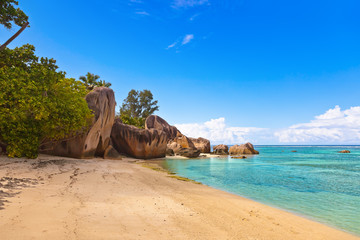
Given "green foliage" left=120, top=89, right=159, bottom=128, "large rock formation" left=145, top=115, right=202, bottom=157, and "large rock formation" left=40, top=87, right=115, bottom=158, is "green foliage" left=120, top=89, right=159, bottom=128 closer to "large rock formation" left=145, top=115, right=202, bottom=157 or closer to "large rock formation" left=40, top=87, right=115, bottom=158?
"large rock formation" left=145, top=115, right=202, bottom=157

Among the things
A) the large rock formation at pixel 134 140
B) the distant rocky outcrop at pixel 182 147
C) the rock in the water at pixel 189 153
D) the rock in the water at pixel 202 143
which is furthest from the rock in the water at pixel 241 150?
the large rock formation at pixel 134 140

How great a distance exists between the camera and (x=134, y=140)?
3098 cm

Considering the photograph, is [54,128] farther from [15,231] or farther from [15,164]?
[15,231]

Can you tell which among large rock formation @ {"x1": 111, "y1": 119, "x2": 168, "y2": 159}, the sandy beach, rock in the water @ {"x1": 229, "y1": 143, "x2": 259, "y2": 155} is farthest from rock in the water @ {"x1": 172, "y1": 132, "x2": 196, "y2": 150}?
the sandy beach

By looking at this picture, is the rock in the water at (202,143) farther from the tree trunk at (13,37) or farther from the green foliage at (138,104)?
the tree trunk at (13,37)

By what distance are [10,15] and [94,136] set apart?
11219mm

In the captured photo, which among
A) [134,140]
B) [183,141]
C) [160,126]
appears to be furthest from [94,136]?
[183,141]

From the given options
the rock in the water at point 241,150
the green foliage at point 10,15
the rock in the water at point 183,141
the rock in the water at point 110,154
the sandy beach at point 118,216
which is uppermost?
the green foliage at point 10,15

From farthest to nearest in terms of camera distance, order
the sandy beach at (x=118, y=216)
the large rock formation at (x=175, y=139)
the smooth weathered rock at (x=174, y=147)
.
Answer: the smooth weathered rock at (x=174, y=147)
the large rock formation at (x=175, y=139)
the sandy beach at (x=118, y=216)

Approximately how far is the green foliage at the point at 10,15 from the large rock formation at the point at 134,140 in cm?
1729

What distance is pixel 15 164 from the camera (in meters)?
10.5

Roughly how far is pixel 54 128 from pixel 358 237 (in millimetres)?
16673

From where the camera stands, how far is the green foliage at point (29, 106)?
1195 cm

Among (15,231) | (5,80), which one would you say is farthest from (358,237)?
(5,80)
